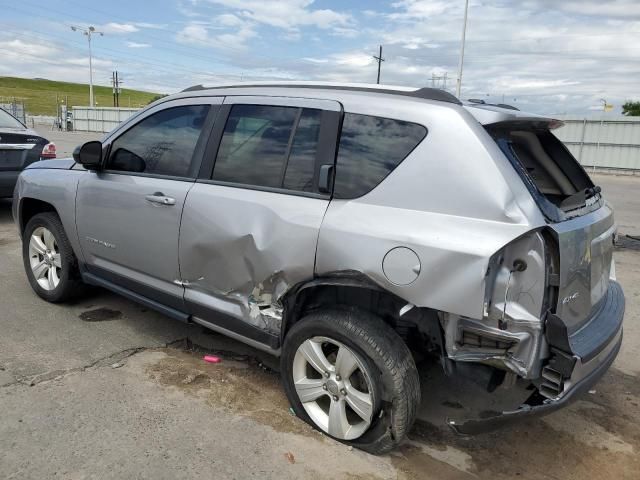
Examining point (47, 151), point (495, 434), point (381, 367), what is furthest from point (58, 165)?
point (47, 151)

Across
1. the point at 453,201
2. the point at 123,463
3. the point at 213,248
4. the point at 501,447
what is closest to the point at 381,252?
the point at 453,201

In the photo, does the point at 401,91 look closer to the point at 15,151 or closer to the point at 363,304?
the point at 363,304

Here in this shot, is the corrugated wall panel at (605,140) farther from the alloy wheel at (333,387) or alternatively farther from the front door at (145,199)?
the alloy wheel at (333,387)

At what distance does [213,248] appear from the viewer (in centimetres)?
324

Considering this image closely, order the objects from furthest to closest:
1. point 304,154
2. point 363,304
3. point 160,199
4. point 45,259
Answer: point 45,259
point 160,199
point 304,154
point 363,304

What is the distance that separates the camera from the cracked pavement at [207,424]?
8.90ft

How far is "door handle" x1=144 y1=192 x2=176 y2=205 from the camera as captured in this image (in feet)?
11.4

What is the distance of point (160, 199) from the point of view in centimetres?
353

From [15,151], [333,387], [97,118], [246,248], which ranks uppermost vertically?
[97,118]

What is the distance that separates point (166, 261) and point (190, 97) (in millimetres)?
1115

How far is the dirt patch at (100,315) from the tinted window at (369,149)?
104 inches

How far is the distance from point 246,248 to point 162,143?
120 cm

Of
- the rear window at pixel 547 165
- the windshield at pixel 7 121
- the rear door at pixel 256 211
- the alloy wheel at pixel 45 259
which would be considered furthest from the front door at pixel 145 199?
the windshield at pixel 7 121

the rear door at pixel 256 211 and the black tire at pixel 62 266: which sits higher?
the rear door at pixel 256 211
